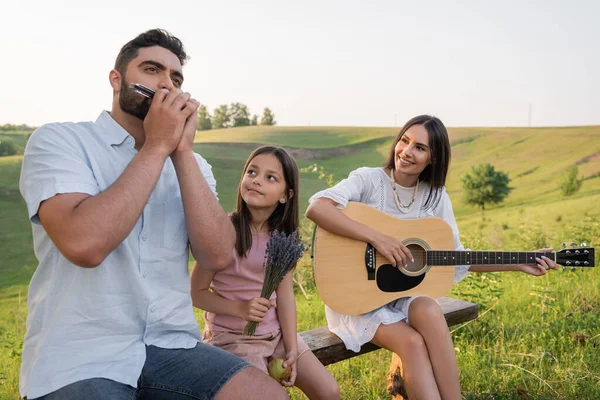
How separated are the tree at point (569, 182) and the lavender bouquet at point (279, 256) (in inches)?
390

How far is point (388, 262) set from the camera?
2898 mm

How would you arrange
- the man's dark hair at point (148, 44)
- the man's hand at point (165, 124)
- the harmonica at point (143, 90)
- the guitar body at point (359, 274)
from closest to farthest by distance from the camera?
the man's hand at point (165, 124) < the harmonica at point (143, 90) < the man's dark hair at point (148, 44) < the guitar body at point (359, 274)

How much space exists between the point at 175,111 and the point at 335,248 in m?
1.48

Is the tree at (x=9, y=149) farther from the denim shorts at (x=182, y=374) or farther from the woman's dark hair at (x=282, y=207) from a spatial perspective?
the denim shorts at (x=182, y=374)

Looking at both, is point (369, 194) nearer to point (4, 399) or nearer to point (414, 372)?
point (414, 372)

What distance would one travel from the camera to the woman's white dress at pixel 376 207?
283 centimetres

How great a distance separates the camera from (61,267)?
5.39 ft

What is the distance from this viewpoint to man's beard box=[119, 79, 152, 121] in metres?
1.82

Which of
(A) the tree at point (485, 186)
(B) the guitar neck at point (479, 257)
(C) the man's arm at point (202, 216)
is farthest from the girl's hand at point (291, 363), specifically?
(A) the tree at point (485, 186)

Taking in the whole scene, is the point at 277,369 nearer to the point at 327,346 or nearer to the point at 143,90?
the point at 327,346

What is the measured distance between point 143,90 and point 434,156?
1846mm

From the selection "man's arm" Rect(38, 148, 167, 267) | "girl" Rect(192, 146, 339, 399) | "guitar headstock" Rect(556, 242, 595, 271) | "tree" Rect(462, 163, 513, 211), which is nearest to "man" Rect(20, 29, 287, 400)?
"man's arm" Rect(38, 148, 167, 267)

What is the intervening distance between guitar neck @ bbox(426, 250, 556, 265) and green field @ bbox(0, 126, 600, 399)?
0.87 m

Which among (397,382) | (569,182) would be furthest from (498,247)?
(397,382)
